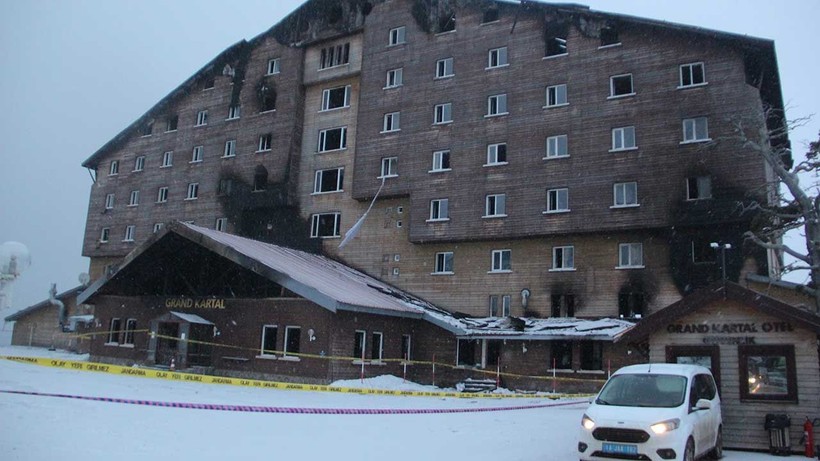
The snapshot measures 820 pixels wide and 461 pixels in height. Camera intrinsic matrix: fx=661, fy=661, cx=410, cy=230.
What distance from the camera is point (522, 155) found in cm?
3631

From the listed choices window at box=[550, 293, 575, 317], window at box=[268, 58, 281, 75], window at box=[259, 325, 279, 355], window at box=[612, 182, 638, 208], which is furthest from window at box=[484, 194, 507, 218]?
window at box=[268, 58, 281, 75]

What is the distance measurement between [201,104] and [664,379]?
44.2m

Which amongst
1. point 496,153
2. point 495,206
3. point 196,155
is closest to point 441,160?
point 496,153

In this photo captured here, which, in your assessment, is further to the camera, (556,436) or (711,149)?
(711,149)

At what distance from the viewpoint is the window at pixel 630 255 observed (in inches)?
1297

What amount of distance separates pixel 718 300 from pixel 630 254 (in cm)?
1815

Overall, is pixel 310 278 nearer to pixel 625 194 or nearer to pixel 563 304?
pixel 563 304

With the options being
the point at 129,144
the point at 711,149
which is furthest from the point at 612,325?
the point at 129,144

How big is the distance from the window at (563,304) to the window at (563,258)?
1411 mm

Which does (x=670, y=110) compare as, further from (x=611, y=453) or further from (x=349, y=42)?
(x=611, y=453)

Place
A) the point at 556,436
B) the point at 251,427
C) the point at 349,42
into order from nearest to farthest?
1. the point at 251,427
2. the point at 556,436
3. the point at 349,42

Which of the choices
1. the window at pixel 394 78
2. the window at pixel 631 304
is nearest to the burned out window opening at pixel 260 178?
the window at pixel 394 78

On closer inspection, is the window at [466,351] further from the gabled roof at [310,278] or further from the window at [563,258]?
the window at [563,258]

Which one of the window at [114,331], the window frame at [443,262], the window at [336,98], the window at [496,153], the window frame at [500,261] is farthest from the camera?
the window at [336,98]
